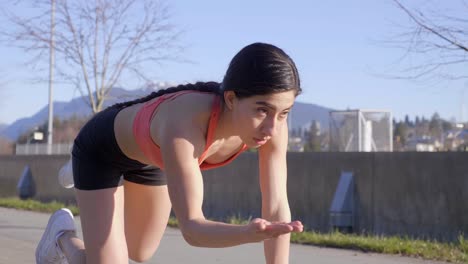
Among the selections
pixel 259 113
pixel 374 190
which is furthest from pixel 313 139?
pixel 259 113

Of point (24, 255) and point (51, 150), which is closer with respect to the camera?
point (24, 255)

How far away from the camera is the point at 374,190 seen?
1085cm

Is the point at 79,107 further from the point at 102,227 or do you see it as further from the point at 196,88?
the point at 196,88

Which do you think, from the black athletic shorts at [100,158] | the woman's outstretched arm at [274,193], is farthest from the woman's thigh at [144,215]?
the woman's outstretched arm at [274,193]

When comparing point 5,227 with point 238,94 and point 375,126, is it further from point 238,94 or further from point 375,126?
point 375,126

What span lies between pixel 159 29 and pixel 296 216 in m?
6.23

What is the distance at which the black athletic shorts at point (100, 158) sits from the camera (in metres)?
4.01

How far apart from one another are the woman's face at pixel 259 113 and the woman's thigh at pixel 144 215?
130 cm

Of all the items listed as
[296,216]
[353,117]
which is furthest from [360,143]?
[296,216]

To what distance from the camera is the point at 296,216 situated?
12172 mm

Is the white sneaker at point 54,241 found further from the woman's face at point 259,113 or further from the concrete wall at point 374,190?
the concrete wall at point 374,190

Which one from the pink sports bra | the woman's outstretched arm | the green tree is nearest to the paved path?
the woman's outstretched arm

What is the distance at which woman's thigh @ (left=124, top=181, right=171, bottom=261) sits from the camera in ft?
14.7

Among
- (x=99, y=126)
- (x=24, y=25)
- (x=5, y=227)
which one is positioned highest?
(x=24, y=25)
